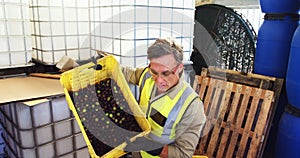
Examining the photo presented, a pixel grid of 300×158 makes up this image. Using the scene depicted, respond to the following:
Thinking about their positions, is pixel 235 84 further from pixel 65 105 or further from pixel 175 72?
pixel 65 105

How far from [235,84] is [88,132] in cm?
164

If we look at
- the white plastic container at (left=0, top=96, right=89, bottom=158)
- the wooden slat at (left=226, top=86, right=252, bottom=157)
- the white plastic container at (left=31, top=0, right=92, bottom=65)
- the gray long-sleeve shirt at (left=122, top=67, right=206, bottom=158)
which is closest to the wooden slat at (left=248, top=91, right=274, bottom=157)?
the wooden slat at (left=226, top=86, right=252, bottom=157)

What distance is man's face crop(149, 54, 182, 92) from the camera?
1280 mm

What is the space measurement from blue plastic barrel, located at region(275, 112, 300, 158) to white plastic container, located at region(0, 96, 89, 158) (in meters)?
1.79

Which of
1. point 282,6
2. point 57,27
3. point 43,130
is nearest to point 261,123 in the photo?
point 282,6

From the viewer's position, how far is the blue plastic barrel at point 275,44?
2412 millimetres

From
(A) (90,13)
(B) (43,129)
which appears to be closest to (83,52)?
(A) (90,13)

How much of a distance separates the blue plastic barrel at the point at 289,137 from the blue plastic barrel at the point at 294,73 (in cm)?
15

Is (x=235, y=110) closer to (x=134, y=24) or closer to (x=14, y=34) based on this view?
→ (x=134, y=24)

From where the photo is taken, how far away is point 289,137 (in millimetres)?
2225

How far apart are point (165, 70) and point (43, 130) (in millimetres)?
950

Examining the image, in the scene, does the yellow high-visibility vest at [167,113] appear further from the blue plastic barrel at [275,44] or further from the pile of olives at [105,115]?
the blue plastic barrel at [275,44]

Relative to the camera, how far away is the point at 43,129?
1.65 m

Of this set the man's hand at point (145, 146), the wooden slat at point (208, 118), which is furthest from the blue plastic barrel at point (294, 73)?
the man's hand at point (145, 146)
